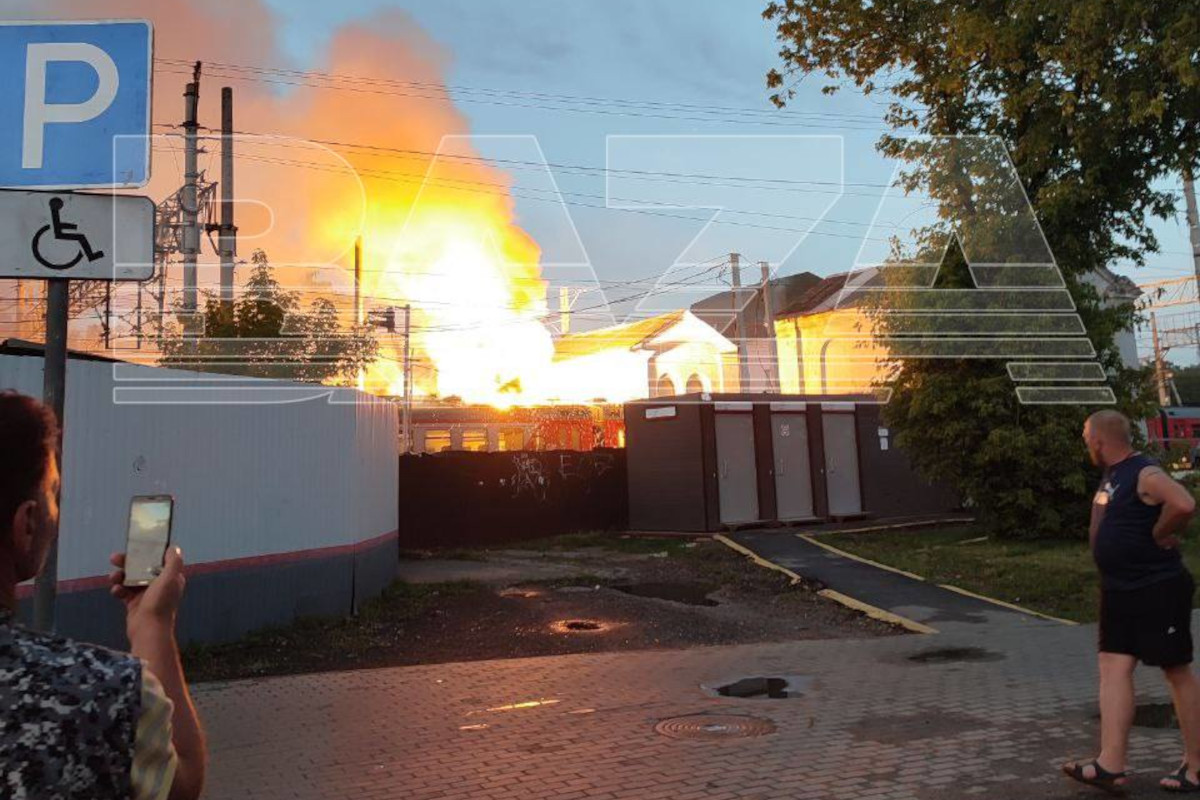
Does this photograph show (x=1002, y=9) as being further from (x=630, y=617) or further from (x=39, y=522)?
(x=39, y=522)

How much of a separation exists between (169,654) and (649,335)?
29062 millimetres

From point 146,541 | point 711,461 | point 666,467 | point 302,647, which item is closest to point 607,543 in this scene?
point 666,467

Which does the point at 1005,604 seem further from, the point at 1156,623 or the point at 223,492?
the point at 223,492

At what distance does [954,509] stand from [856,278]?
1054 centimetres

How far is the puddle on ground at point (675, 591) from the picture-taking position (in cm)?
1112

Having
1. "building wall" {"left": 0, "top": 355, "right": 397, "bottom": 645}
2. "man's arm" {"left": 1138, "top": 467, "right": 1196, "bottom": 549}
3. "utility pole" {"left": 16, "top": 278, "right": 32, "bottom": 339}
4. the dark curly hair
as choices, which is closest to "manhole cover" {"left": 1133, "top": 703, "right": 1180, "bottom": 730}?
"man's arm" {"left": 1138, "top": 467, "right": 1196, "bottom": 549}

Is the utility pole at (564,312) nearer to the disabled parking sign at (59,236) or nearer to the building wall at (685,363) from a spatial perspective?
the building wall at (685,363)

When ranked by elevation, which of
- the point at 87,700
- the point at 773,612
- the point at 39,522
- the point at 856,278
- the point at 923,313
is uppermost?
the point at 856,278

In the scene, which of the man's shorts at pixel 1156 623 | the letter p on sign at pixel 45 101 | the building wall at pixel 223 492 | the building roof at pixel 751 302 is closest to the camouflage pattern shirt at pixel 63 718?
the letter p on sign at pixel 45 101

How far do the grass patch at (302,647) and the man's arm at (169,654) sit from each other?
6.39 meters

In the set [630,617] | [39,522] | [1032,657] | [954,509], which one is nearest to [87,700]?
[39,522]

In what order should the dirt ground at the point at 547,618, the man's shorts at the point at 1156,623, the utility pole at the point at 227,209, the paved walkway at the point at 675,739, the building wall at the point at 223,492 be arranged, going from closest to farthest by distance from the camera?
the man's shorts at the point at 1156,623 → the paved walkway at the point at 675,739 → the building wall at the point at 223,492 → the dirt ground at the point at 547,618 → the utility pole at the point at 227,209

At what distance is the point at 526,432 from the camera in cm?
3136

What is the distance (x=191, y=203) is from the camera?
1864 cm
